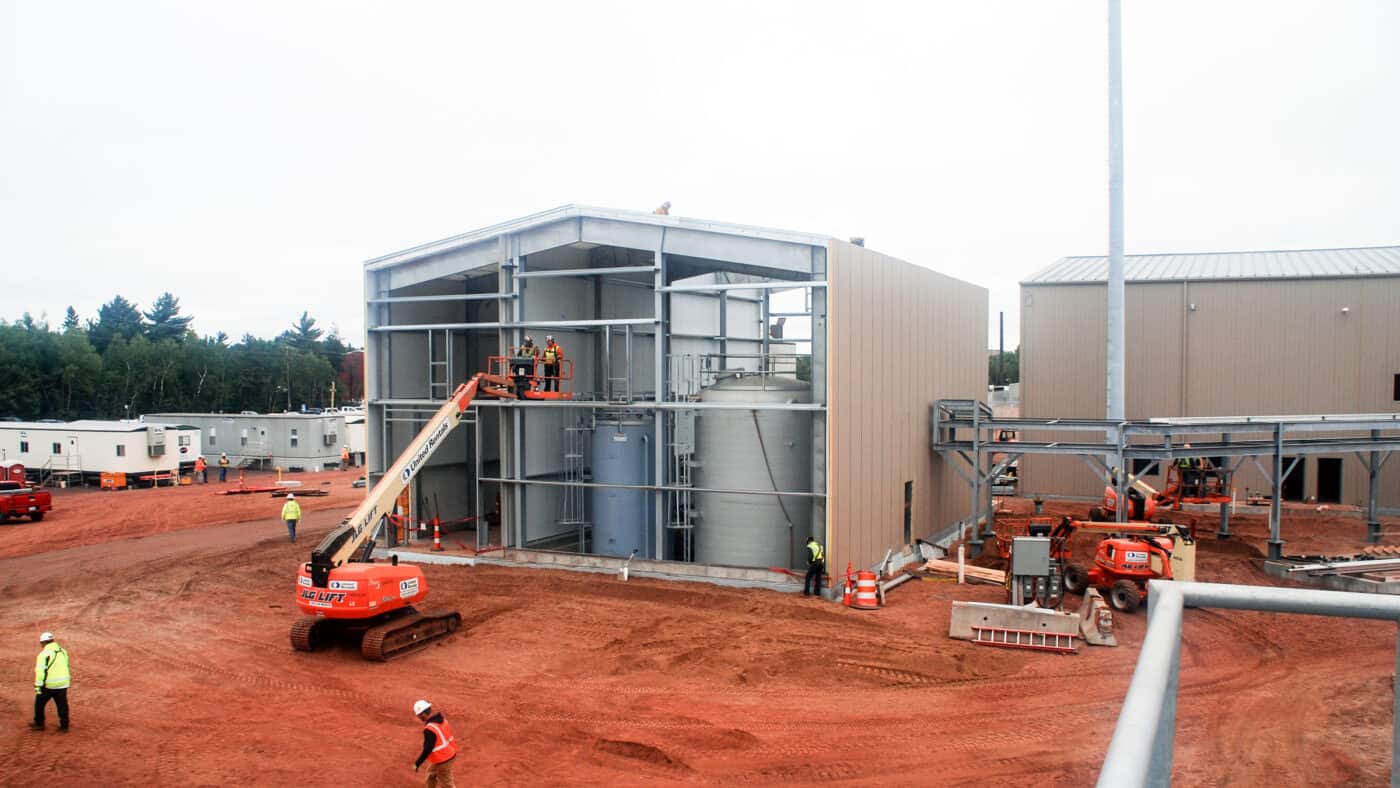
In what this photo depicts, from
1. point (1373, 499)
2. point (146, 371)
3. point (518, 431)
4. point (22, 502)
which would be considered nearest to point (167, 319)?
point (146, 371)

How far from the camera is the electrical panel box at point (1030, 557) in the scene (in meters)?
17.6

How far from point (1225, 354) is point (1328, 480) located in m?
5.73

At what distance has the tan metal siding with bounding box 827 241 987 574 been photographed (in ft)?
65.8

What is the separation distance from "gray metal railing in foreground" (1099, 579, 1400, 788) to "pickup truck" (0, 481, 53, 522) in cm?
3934

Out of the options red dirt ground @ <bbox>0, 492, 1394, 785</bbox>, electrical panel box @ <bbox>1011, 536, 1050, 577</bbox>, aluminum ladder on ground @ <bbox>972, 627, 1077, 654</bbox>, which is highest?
electrical panel box @ <bbox>1011, 536, 1050, 577</bbox>

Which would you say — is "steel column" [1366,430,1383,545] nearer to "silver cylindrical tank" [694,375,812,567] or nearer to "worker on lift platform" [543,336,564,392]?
"silver cylindrical tank" [694,375,812,567]

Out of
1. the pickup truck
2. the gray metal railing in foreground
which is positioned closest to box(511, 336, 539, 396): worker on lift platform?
the gray metal railing in foreground

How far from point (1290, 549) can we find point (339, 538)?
2408 centimetres

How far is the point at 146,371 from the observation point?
65938 millimetres

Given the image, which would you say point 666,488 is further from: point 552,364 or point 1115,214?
point 1115,214

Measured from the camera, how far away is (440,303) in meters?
27.3

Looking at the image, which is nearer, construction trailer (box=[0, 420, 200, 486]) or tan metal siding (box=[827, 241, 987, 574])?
tan metal siding (box=[827, 241, 987, 574])

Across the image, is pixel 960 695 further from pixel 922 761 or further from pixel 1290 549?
pixel 1290 549

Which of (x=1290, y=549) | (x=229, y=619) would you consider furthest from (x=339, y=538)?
(x=1290, y=549)
